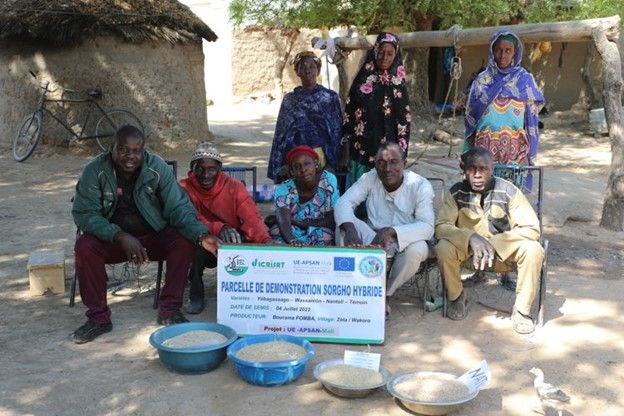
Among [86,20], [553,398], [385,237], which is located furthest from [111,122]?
[553,398]

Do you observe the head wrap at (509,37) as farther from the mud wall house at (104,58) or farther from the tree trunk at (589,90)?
the tree trunk at (589,90)

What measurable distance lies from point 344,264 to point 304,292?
0.28m

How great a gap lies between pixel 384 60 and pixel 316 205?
135 cm

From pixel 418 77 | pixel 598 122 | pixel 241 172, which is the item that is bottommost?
pixel 241 172

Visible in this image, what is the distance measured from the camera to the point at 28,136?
10445 mm

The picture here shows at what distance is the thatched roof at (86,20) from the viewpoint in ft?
33.3

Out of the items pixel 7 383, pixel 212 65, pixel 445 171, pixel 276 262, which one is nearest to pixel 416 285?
pixel 276 262

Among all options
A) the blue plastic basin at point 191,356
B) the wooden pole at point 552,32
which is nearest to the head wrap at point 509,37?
the wooden pole at point 552,32

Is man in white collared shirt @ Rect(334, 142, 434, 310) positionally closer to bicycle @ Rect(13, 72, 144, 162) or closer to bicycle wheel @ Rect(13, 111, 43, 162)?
bicycle @ Rect(13, 72, 144, 162)

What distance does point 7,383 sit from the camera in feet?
11.1

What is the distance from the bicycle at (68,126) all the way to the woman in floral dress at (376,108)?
6002mm

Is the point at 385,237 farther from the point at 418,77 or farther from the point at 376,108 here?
the point at 418,77

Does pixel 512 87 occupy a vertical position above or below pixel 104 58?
below

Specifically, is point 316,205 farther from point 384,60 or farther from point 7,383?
point 7,383
